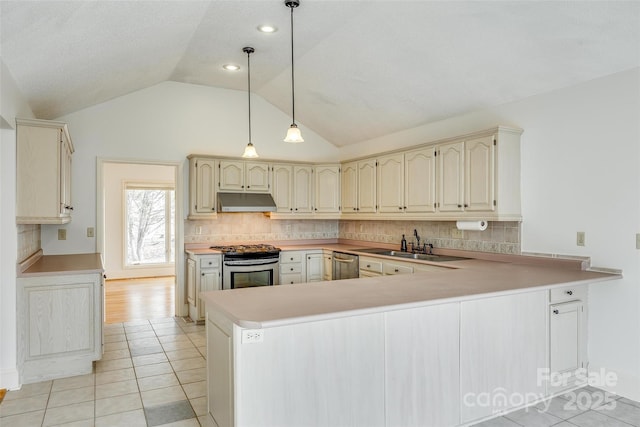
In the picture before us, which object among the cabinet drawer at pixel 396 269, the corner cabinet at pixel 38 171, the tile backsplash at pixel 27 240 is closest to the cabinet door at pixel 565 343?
the cabinet drawer at pixel 396 269

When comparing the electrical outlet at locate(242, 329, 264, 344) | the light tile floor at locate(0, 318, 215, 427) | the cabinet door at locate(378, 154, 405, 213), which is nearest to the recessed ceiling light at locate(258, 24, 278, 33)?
the cabinet door at locate(378, 154, 405, 213)

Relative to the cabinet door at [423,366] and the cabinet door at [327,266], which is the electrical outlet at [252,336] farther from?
the cabinet door at [327,266]

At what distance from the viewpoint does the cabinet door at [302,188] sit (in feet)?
19.4

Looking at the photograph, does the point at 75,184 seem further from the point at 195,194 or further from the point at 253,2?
the point at 253,2

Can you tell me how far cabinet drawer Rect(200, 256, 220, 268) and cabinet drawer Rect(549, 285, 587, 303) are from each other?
11.5 ft

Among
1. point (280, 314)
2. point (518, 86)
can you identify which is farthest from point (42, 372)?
point (518, 86)

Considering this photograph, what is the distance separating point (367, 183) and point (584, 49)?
9.56ft

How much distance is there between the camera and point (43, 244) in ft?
15.5

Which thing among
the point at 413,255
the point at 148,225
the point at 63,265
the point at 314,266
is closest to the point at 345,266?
the point at 314,266

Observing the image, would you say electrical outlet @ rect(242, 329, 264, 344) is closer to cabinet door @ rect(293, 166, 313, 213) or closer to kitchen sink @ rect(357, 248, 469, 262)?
kitchen sink @ rect(357, 248, 469, 262)

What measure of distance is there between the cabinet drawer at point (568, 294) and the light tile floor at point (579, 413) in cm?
70

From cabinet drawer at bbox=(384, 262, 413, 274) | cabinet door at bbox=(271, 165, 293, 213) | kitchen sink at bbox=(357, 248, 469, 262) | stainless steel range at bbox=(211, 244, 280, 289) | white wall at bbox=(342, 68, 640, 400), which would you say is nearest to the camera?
white wall at bbox=(342, 68, 640, 400)

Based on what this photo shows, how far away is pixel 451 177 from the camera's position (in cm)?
420

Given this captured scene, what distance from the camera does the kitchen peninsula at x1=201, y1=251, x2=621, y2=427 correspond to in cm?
202
